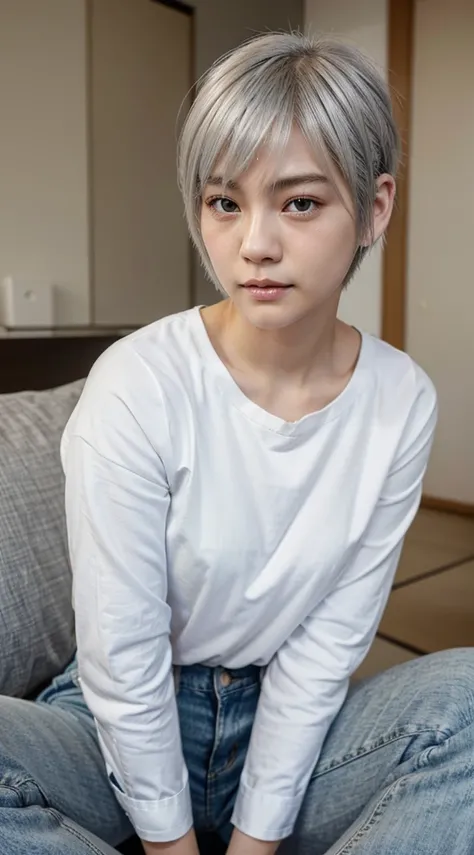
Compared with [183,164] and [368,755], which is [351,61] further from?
[368,755]

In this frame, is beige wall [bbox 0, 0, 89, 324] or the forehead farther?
beige wall [bbox 0, 0, 89, 324]

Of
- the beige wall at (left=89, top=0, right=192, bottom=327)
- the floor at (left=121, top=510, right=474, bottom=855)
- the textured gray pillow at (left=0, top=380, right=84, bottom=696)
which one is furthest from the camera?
the beige wall at (left=89, top=0, right=192, bottom=327)

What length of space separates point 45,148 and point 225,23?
1071 millimetres

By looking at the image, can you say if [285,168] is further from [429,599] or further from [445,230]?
[445,230]

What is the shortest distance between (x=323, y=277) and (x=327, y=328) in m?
0.13

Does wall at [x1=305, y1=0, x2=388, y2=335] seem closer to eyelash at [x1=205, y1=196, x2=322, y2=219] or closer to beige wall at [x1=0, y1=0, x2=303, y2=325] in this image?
beige wall at [x1=0, y1=0, x2=303, y2=325]

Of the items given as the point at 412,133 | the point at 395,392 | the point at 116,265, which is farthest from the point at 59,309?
the point at 395,392

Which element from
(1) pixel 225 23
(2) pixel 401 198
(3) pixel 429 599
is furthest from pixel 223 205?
(1) pixel 225 23

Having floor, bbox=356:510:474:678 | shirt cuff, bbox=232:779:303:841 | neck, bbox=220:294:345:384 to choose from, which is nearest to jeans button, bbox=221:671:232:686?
shirt cuff, bbox=232:779:303:841

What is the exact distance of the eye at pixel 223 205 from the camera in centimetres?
70

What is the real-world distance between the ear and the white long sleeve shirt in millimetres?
151

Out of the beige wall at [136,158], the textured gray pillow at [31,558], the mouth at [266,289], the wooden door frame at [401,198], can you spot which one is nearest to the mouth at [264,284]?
the mouth at [266,289]

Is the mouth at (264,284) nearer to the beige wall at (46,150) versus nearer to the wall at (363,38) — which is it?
the beige wall at (46,150)

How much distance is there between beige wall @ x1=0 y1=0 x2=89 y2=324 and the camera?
231 centimetres
